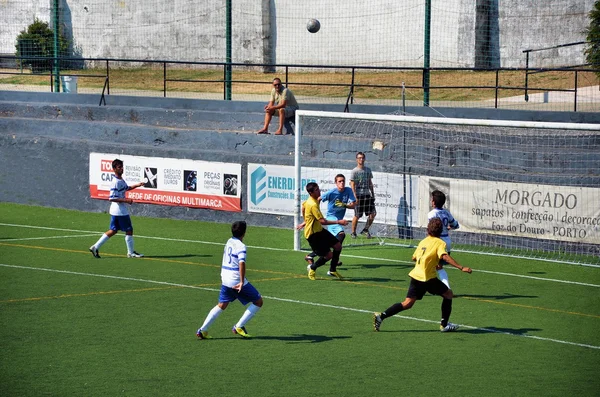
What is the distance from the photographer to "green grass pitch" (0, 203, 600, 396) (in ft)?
34.2

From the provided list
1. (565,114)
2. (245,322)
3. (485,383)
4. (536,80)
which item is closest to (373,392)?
(485,383)

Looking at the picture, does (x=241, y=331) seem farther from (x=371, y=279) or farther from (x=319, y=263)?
(x=371, y=279)

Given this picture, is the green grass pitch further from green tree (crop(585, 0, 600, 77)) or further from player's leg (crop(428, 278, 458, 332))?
green tree (crop(585, 0, 600, 77))

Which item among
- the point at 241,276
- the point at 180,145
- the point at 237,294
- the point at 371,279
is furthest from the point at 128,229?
the point at 241,276

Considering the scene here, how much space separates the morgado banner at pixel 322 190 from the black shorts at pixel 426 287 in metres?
8.47

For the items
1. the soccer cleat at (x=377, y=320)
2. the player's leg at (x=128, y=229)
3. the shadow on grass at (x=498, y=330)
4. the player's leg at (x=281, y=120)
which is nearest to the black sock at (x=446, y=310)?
the shadow on grass at (x=498, y=330)

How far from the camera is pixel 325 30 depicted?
33156 mm

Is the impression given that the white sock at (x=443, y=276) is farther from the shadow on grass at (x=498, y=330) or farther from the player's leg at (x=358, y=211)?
the player's leg at (x=358, y=211)

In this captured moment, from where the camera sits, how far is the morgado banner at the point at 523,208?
18.6 metres

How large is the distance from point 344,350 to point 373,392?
1.81 m

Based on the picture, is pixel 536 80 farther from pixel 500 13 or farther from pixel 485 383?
pixel 485 383

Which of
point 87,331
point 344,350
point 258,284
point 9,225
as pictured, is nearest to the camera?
point 344,350

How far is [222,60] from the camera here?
1328 inches

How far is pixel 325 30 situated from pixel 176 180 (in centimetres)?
1130
